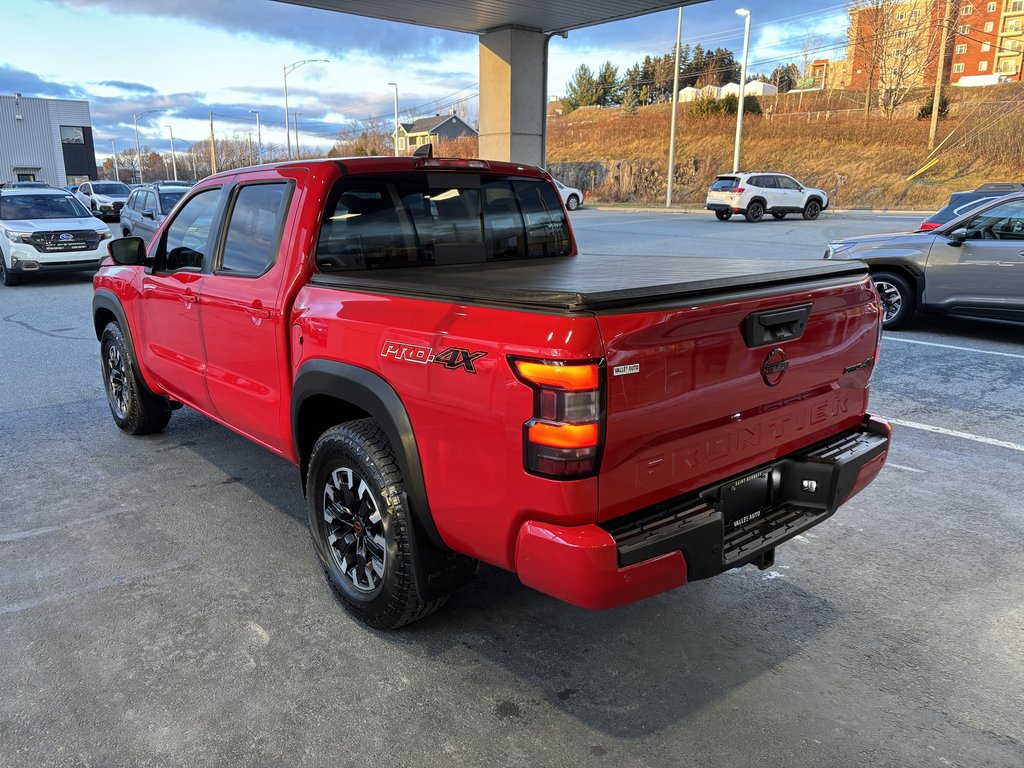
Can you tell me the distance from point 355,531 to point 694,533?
150cm

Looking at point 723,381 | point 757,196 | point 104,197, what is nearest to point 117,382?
point 723,381

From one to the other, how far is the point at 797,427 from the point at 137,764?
263 centimetres

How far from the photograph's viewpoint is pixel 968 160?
38719mm

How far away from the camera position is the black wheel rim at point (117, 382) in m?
5.69

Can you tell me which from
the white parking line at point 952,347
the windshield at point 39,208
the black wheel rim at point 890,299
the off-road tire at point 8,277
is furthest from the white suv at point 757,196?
the off-road tire at point 8,277

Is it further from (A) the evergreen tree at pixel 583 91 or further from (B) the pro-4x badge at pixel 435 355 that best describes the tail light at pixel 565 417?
(A) the evergreen tree at pixel 583 91

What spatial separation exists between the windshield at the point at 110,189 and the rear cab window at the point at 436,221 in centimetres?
3495

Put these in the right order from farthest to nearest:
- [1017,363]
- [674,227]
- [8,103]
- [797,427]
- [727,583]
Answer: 1. [8,103]
2. [674,227]
3. [1017,363]
4. [727,583]
5. [797,427]

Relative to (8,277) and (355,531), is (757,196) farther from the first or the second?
(355,531)

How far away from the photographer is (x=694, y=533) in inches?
98.4

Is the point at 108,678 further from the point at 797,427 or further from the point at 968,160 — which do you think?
the point at 968,160

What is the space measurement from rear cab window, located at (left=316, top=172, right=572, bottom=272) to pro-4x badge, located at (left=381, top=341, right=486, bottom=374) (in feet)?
3.22

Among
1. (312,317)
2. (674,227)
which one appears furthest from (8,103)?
(312,317)

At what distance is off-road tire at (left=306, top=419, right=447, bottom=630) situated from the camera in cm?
293
